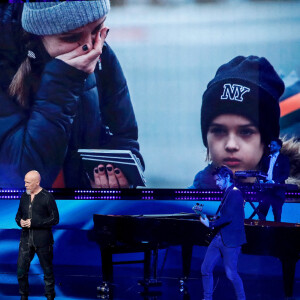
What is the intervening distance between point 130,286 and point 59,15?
4.17m

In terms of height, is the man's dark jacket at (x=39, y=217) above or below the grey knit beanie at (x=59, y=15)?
below

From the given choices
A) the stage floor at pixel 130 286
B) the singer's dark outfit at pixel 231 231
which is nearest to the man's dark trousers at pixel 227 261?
the singer's dark outfit at pixel 231 231

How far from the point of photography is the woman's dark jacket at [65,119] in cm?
945

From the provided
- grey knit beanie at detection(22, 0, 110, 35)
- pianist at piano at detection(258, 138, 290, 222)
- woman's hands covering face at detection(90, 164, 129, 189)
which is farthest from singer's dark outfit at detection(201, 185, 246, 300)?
grey knit beanie at detection(22, 0, 110, 35)

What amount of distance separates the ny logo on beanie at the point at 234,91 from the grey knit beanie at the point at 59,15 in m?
2.16

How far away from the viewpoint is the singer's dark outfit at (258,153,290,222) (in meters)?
8.77

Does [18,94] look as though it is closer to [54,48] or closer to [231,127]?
[54,48]

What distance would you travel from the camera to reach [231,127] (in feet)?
30.0

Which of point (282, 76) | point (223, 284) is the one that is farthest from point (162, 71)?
point (223, 284)

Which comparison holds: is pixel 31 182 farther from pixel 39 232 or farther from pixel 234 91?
pixel 234 91

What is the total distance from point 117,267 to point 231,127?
2.75m

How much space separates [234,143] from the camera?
29.9 feet

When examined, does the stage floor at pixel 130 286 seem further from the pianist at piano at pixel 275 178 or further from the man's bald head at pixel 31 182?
the man's bald head at pixel 31 182

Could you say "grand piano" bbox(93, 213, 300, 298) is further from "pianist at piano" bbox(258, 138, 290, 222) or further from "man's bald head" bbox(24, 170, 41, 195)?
"man's bald head" bbox(24, 170, 41, 195)
